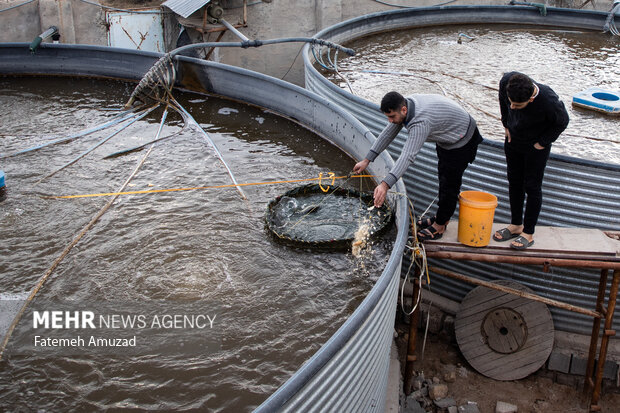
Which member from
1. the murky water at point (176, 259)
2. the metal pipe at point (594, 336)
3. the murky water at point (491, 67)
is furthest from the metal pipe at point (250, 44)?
the metal pipe at point (594, 336)

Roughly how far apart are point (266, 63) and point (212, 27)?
2016mm

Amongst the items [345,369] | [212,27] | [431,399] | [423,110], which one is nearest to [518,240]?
[423,110]

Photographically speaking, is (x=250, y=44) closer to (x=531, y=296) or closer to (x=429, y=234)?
(x=429, y=234)

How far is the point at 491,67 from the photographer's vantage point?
9672 millimetres

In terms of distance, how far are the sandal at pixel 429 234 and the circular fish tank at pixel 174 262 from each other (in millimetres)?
295

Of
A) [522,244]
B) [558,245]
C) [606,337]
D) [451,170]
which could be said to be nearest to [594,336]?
[606,337]

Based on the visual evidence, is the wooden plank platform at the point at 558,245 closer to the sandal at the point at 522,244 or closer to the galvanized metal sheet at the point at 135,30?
the sandal at the point at 522,244

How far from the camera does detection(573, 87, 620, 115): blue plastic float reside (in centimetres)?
754

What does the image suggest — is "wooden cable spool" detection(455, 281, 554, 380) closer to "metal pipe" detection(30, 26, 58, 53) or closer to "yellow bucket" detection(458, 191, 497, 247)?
"yellow bucket" detection(458, 191, 497, 247)

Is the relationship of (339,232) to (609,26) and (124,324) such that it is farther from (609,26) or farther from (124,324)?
(609,26)

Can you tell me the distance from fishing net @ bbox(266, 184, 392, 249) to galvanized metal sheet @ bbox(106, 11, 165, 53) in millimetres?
7110

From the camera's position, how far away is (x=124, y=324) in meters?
4.27

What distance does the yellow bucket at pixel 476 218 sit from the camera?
4.57 metres
